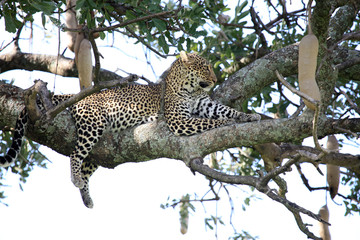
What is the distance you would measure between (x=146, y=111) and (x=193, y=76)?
1.03 m

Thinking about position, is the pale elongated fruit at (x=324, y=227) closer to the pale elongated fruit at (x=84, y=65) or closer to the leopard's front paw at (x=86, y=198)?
the pale elongated fruit at (x=84, y=65)

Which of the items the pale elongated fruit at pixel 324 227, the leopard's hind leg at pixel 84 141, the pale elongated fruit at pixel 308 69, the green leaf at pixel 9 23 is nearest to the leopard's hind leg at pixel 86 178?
the leopard's hind leg at pixel 84 141

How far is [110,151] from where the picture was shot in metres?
6.27

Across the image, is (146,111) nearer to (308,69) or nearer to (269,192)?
(269,192)

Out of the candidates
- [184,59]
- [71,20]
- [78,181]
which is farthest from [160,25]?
[78,181]

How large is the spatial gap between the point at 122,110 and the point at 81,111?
2.17 feet

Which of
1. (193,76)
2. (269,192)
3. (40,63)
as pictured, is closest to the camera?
(269,192)

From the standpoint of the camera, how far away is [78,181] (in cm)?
687

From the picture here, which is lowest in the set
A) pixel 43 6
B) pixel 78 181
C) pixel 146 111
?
pixel 78 181

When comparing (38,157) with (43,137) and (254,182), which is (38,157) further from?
(254,182)

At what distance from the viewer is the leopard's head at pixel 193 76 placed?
7887 millimetres

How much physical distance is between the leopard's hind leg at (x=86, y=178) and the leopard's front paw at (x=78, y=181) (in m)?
0.32

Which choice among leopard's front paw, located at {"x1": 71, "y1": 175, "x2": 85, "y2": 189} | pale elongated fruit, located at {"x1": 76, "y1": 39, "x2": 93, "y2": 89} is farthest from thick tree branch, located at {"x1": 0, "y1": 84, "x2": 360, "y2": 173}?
pale elongated fruit, located at {"x1": 76, "y1": 39, "x2": 93, "y2": 89}

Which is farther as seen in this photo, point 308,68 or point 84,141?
point 84,141
